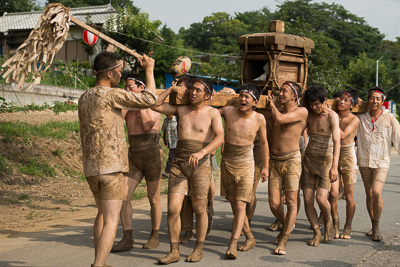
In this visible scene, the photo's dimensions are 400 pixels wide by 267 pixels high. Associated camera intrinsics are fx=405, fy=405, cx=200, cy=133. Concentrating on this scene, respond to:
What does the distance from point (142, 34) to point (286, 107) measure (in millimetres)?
15292

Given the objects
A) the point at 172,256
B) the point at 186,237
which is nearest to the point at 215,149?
the point at 172,256

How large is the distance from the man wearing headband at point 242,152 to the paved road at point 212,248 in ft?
1.55

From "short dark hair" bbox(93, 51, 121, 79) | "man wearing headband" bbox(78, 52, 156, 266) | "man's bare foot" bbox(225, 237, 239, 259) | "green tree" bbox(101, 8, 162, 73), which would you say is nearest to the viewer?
"man wearing headband" bbox(78, 52, 156, 266)

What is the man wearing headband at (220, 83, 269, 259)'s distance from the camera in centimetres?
508

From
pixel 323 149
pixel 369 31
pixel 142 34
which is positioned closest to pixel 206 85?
pixel 323 149

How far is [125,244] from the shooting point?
5.07 metres

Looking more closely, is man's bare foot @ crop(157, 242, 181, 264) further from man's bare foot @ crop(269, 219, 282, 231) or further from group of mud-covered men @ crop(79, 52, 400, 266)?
man's bare foot @ crop(269, 219, 282, 231)

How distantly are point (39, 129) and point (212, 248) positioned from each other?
21.1 feet

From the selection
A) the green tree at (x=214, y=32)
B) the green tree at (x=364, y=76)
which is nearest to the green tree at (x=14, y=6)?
the green tree at (x=214, y=32)

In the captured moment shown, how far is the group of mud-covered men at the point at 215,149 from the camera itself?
4.02 meters

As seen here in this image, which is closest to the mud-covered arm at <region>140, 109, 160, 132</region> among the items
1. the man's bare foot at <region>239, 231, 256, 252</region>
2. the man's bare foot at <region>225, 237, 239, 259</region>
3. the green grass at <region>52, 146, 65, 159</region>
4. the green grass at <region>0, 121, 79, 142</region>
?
the man's bare foot at <region>225, 237, 239, 259</region>

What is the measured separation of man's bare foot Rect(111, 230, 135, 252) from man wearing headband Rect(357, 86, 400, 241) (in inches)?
138

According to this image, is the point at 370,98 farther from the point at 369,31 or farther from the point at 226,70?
the point at 369,31

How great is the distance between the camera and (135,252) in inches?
198
